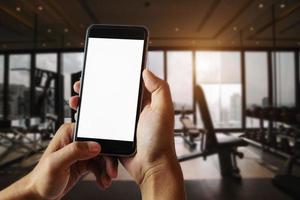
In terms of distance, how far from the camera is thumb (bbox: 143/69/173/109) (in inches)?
14.0

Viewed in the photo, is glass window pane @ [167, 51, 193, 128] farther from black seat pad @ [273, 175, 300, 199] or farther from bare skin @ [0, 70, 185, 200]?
black seat pad @ [273, 175, 300, 199]

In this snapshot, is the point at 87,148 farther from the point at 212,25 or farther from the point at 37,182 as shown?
the point at 212,25

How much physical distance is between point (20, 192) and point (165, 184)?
0.61 feet

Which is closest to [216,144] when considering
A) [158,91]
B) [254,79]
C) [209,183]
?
[209,183]

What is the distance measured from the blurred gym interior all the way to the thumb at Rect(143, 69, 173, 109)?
146mm

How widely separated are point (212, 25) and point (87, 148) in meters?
3.10

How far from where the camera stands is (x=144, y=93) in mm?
404

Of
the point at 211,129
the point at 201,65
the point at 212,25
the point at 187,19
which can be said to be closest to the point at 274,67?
the point at 212,25

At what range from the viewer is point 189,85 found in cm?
252

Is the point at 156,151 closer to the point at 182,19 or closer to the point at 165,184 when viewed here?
the point at 165,184

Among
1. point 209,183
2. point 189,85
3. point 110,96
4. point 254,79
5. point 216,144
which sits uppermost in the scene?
point 254,79

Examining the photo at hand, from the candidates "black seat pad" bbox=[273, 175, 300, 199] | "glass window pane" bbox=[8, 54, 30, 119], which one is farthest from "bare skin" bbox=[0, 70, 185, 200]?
"glass window pane" bbox=[8, 54, 30, 119]

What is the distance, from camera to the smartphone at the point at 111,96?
0.38 m

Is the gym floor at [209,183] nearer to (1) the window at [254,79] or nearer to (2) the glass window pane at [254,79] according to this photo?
(1) the window at [254,79]
